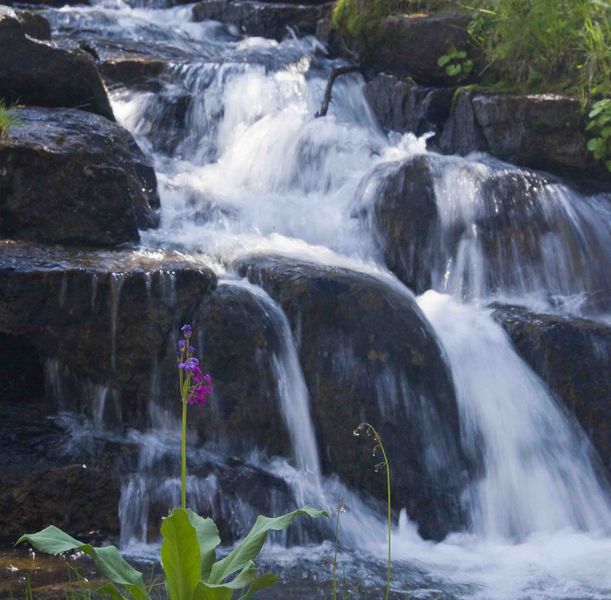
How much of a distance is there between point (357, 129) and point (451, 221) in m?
2.06

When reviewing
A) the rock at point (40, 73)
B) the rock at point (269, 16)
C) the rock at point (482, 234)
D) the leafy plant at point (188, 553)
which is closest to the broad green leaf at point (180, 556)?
the leafy plant at point (188, 553)

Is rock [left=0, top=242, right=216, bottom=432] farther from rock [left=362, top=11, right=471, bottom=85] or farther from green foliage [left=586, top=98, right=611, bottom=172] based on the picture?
rock [left=362, top=11, right=471, bottom=85]

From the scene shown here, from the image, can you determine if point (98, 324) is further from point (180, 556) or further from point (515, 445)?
point (180, 556)

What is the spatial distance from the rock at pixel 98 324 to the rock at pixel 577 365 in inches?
78.0

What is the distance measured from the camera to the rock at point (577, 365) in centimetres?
542

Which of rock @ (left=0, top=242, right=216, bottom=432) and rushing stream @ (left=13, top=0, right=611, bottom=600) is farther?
rock @ (left=0, top=242, right=216, bottom=432)

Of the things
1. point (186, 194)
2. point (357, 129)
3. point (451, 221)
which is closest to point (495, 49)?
point (357, 129)

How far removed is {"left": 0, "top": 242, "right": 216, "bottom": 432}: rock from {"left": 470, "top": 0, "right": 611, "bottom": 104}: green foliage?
4369mm

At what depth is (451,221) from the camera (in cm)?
677

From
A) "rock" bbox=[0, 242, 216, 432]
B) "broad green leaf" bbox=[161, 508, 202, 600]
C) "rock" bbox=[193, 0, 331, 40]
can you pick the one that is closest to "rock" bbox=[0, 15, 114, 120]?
"rock" bbox=[0, 242, 216, 432]

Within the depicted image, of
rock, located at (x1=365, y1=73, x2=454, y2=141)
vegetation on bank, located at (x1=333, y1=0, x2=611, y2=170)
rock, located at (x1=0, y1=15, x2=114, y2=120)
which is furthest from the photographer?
rock, located at (x1=365, y1=73, x2=454, y2=141)

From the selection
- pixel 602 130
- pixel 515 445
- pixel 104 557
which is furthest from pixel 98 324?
pixel 602 130

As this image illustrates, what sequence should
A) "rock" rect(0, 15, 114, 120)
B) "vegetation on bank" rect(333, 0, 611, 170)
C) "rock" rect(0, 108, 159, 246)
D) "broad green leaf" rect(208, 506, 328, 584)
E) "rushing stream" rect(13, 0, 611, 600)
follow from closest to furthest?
"broad green leaf" rect(208, 506, 328, 584)
"rushing stream" rect(13, 0, 611, 600)
"rock" rect(0, 108, 159, 246)
"rock" rect(0, 15, 114, 120)
"vegetation on bank" rect(333, 0, 611, 170)

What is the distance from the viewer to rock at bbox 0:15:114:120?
645cm
